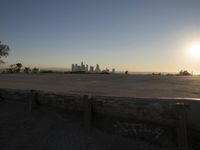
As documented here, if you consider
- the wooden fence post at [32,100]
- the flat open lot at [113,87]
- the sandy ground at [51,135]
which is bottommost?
the sandy ground at [51,135]

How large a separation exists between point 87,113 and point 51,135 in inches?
48.8

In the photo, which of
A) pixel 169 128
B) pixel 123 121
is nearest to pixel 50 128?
pixel 123 121

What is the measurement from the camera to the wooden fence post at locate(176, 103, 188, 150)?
21.1 ft

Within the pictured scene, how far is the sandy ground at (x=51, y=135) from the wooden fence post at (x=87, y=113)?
171 mm

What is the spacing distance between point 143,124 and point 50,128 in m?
2.91

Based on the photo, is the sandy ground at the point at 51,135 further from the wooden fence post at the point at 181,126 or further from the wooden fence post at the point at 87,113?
the wooden fence post at the point at 181,126

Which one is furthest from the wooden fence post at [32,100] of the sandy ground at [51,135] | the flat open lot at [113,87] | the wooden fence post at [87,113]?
the flat open lot at [113,87]

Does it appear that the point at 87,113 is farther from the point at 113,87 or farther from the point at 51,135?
the point at 113,87

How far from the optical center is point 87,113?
311 inches

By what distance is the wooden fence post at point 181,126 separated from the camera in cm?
645

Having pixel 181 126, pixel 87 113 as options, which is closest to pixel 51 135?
pixel 87 113

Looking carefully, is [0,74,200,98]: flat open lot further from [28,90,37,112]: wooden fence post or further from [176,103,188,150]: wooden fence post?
[176,103,188,150]: wooden fence post

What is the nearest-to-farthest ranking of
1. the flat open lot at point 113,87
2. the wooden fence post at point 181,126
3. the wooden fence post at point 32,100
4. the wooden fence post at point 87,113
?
the wooden fence post at point 181,126 < the wooden fence post at point 87,113 < the wooden fence post at point 32,100 < the flat open lot at point 113,87

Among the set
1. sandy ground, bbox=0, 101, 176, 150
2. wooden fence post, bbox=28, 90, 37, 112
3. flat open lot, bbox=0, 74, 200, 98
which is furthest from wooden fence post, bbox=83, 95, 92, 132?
flat open lot, bbox=0, 74, 200, 98
